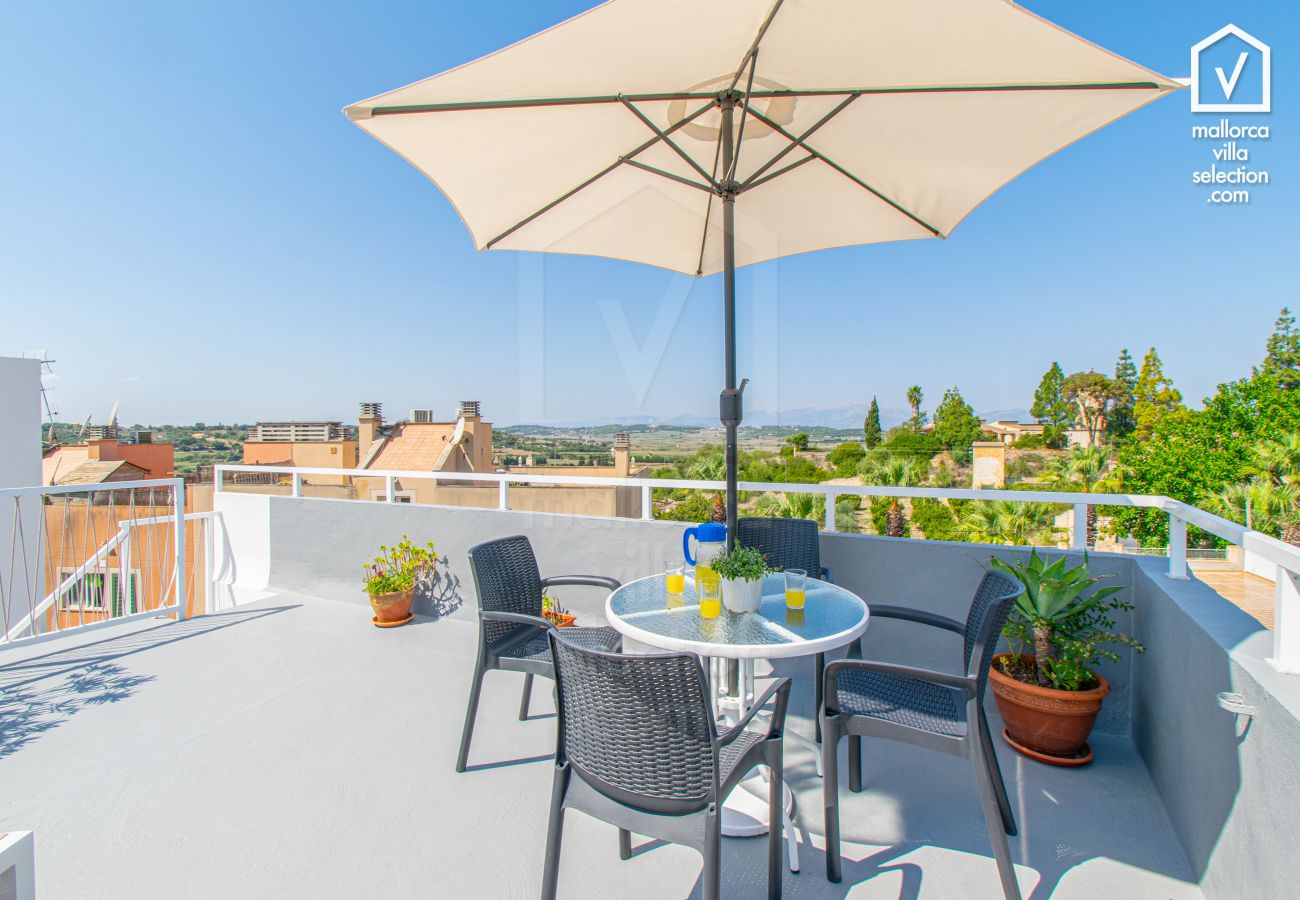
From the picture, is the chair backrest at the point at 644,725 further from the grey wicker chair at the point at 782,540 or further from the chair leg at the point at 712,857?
the grey wicker chair at the point at 782,540

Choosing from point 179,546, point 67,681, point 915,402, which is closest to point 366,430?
point 179,546

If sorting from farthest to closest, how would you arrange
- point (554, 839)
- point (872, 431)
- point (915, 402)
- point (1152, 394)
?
point (915, 402) → point (1152, 394) → point (872, 431) → point (554, 839)

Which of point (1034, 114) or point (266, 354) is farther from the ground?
point (266, 354)

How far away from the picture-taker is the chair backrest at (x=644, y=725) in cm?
121

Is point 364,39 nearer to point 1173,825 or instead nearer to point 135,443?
point 1173,825

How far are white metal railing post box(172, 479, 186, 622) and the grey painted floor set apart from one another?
100 cm

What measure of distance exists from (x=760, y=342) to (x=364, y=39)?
22.6 feet

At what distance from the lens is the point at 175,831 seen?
1841 mm

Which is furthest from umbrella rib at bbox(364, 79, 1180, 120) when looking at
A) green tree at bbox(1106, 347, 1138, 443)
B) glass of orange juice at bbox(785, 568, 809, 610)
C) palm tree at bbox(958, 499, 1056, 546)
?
green tree at bbox(1106, 347, 1138, 443)

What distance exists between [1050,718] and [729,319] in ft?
6.30

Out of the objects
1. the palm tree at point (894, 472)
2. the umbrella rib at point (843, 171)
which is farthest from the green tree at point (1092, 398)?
the umbrella rib at point (843, 171)

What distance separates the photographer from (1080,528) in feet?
8.18

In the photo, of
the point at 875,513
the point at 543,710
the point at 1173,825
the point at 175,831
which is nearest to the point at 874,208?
the point at 1173,825

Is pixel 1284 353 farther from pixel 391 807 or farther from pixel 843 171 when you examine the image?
pixel 391 807
